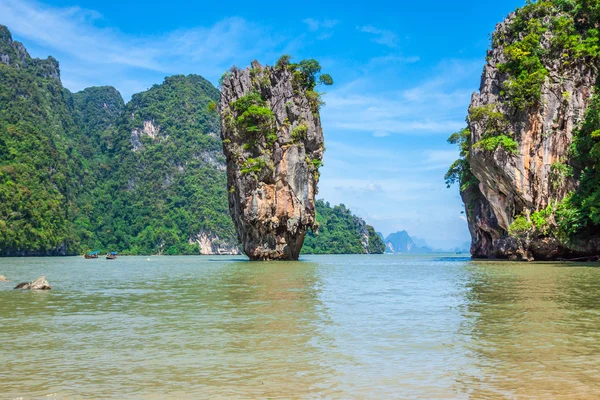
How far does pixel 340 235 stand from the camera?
126500 mm

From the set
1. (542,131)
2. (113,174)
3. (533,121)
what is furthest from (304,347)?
(113,174)

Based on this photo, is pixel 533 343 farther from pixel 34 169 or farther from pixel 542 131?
pixel 34 169

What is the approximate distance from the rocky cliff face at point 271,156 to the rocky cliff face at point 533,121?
13.3 meters

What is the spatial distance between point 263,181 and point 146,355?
37.6m

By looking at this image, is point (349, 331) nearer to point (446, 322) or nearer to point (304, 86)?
point (446, 322)

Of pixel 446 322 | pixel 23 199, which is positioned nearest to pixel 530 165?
pixel 446 322

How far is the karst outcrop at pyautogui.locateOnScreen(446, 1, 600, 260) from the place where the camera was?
34750 millimetres

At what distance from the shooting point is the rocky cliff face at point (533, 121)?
36000 millimetres

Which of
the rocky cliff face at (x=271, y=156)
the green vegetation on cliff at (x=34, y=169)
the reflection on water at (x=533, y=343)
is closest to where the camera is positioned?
the reflection on water at (x=533, y=343)

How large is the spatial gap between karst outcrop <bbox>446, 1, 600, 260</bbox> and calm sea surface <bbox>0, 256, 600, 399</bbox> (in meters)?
21.9

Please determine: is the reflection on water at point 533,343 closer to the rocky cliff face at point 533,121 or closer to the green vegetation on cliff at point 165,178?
the rocky cliff face at point 533,121

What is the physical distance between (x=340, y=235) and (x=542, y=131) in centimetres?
9080

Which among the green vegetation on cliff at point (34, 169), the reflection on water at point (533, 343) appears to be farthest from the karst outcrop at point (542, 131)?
the green vegetation on cliff at point (34, 169)

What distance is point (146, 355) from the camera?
7906mm
